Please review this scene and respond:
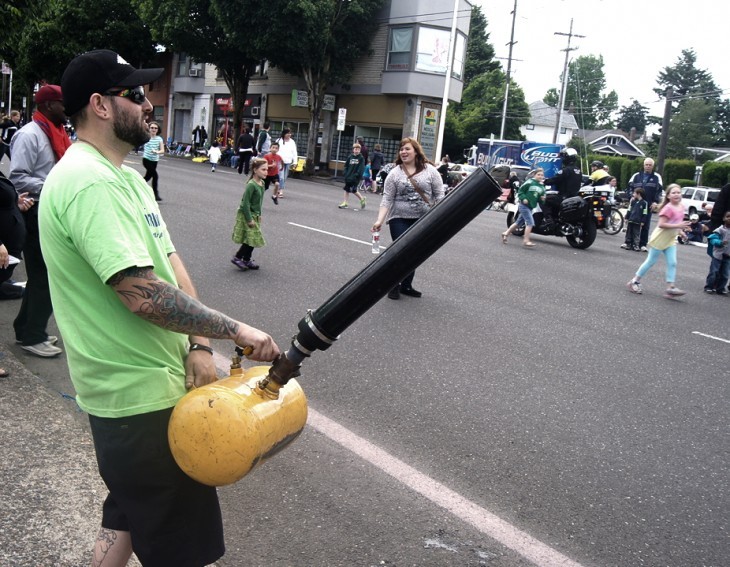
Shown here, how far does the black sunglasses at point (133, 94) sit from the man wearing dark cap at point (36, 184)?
124 inches

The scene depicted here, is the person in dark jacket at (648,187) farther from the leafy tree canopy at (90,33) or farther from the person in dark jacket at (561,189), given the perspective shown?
the leafy tree canopy at (90,33)

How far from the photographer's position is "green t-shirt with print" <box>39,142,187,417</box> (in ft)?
5.96

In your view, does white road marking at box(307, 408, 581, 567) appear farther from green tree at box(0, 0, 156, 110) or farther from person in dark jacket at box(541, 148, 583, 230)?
green tree at box(0, 0, 156, 110)

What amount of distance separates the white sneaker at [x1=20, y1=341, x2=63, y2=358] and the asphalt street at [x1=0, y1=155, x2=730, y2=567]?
64 millimetres

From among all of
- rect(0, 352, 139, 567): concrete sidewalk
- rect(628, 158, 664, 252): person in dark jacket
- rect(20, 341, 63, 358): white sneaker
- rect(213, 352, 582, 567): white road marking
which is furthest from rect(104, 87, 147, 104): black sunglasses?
rect(628, 158, 664, 252): person in dark jacket

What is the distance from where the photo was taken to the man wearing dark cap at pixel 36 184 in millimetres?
4852

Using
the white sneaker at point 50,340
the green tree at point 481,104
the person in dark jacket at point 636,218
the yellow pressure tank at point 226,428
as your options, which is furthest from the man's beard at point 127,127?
the green tree at point 481,104

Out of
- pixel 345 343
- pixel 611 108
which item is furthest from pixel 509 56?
pixel 611 108

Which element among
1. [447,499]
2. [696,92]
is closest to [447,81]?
[447,499]

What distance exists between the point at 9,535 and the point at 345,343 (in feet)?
11.3

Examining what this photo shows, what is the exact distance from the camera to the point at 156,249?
2.03 meters

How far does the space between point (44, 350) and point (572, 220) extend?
10611 mm

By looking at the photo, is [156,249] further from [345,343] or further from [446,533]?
[345,343]

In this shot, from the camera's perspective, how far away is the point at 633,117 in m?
115
